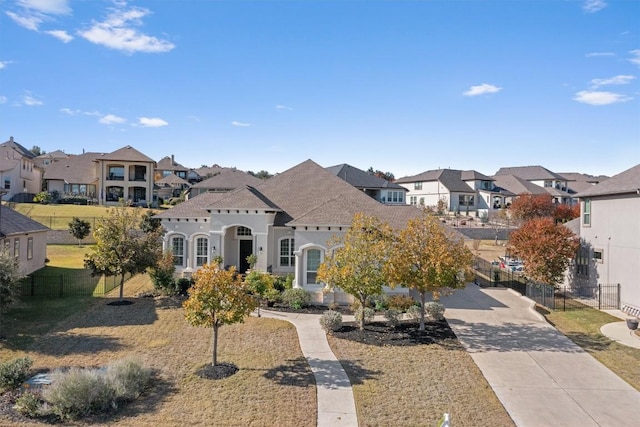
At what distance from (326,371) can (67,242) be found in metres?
37.5

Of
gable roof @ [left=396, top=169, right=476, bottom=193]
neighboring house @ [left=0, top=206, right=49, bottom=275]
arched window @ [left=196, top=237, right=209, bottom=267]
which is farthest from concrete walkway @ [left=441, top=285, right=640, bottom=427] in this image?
gable roof @ [left=396, top=169, right=476, bottom=193]

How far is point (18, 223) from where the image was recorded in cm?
2531

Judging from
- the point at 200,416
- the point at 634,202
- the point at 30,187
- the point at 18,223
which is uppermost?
the point at 30,187

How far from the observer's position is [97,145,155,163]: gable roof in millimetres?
56406

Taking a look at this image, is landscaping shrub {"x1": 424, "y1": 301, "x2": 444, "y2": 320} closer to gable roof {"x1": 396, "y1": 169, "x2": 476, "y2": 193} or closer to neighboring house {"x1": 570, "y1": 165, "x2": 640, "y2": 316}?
neighboring house {"x1": 570, "y1": 165, "x2": 640, "y2": 316}

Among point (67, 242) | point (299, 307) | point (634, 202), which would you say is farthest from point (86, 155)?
point (634, 202)

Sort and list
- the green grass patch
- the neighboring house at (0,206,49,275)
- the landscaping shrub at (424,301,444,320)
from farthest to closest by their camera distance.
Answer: the neighboring house at (0,206,49,275) → the landscaping shrub at (424,301,444,320) → the green grass patch

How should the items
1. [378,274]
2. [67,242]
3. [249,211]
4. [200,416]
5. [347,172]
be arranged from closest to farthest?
1. [200,416]
2. [378,274]
3. [249,211]
4. [67,242]
5. [347,172]

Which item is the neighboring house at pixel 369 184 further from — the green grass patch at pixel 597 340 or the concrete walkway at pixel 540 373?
the concrete walkway at pixel 540 373

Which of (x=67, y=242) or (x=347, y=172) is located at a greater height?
(x=347, y=172)

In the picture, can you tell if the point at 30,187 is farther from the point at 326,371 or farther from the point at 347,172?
the point at 326,371

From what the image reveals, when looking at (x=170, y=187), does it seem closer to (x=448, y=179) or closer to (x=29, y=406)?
(x=448, y=179)

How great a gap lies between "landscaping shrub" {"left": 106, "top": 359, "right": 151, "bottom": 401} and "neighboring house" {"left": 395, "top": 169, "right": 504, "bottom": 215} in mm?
60048

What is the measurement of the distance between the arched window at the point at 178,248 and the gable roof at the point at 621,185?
999 inches
